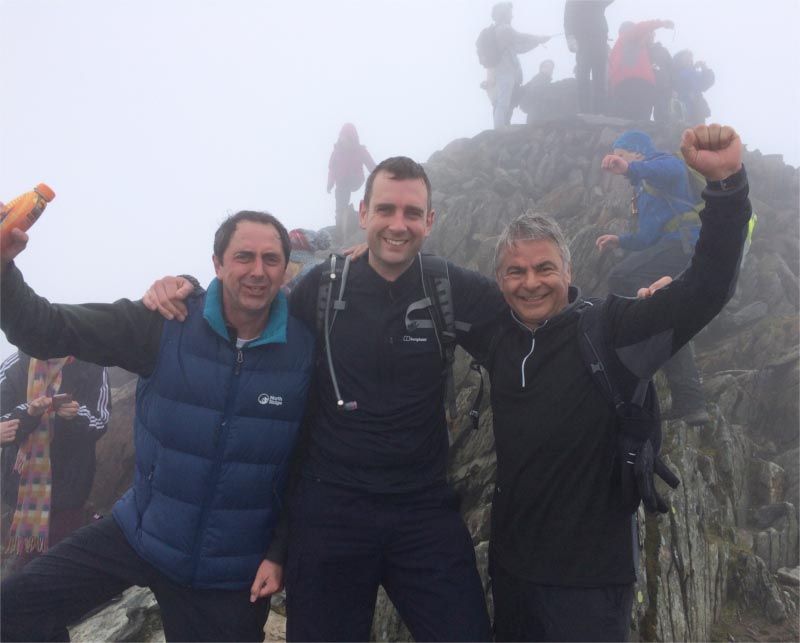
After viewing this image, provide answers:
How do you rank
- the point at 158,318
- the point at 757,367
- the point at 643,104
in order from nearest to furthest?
1. the point at 158,318
2. the point at 757,367
3. the point at 643,104

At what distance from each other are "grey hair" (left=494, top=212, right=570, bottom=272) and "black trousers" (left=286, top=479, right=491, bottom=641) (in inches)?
108

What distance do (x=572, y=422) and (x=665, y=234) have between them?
7.39 meters

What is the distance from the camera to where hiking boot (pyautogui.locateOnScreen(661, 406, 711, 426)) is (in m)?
9.73

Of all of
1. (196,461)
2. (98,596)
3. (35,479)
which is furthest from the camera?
(35,479)

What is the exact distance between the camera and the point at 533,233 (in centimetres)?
491

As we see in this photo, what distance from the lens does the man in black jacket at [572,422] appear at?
4.05 m

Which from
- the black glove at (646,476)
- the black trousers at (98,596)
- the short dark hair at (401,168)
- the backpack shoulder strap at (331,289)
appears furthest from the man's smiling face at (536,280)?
the black trousers at (98,596)

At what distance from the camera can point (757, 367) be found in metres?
13.5

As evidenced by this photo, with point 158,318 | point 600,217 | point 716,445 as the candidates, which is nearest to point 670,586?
point 716,445

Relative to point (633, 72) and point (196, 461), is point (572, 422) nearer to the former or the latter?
point (196, 461)

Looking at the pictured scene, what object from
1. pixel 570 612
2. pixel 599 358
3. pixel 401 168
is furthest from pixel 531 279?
pixel 570 612

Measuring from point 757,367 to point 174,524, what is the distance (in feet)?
48.8

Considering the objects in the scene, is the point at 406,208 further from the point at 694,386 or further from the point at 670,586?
the point at 694,386

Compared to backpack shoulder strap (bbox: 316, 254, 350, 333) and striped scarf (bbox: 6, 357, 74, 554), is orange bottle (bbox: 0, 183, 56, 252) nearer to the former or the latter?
backpack shoulder strap (bbox: 316, 254, 350, 333)
